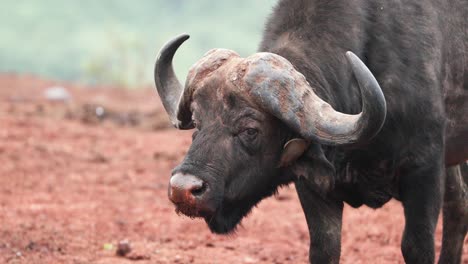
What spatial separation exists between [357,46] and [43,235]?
3635 millimetres

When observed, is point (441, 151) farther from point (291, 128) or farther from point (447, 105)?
point (291, 128)

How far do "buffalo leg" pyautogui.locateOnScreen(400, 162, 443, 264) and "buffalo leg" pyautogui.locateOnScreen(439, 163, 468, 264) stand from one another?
1.29 metres

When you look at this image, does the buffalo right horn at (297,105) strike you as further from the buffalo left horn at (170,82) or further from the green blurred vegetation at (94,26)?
the green blurred vegetation at (94,26)

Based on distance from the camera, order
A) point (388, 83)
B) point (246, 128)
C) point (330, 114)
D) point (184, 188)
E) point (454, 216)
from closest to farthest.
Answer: point (184, 188) < point (330, 114) < point (246, 128) < point (388, 83) < point (454, 216)

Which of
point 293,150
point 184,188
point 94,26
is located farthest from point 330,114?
point 94,26

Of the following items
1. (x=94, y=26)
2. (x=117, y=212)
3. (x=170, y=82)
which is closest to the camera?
(x=170, y=82)

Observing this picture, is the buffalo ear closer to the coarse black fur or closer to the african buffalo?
the african buffalo

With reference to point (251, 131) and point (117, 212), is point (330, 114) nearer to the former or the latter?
point (251, 131)

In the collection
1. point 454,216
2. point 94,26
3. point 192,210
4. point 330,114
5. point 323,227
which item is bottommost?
point 94,26

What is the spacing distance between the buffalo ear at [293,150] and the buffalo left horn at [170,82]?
0.67 metres

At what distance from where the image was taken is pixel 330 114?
448 cm

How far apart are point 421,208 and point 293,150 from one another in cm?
96

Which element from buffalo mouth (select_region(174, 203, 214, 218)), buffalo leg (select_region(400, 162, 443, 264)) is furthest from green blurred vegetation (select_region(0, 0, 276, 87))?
buffalo mouth (select_region(174, 203, 214, 218))

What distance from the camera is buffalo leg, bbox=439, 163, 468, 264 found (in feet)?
20.8
